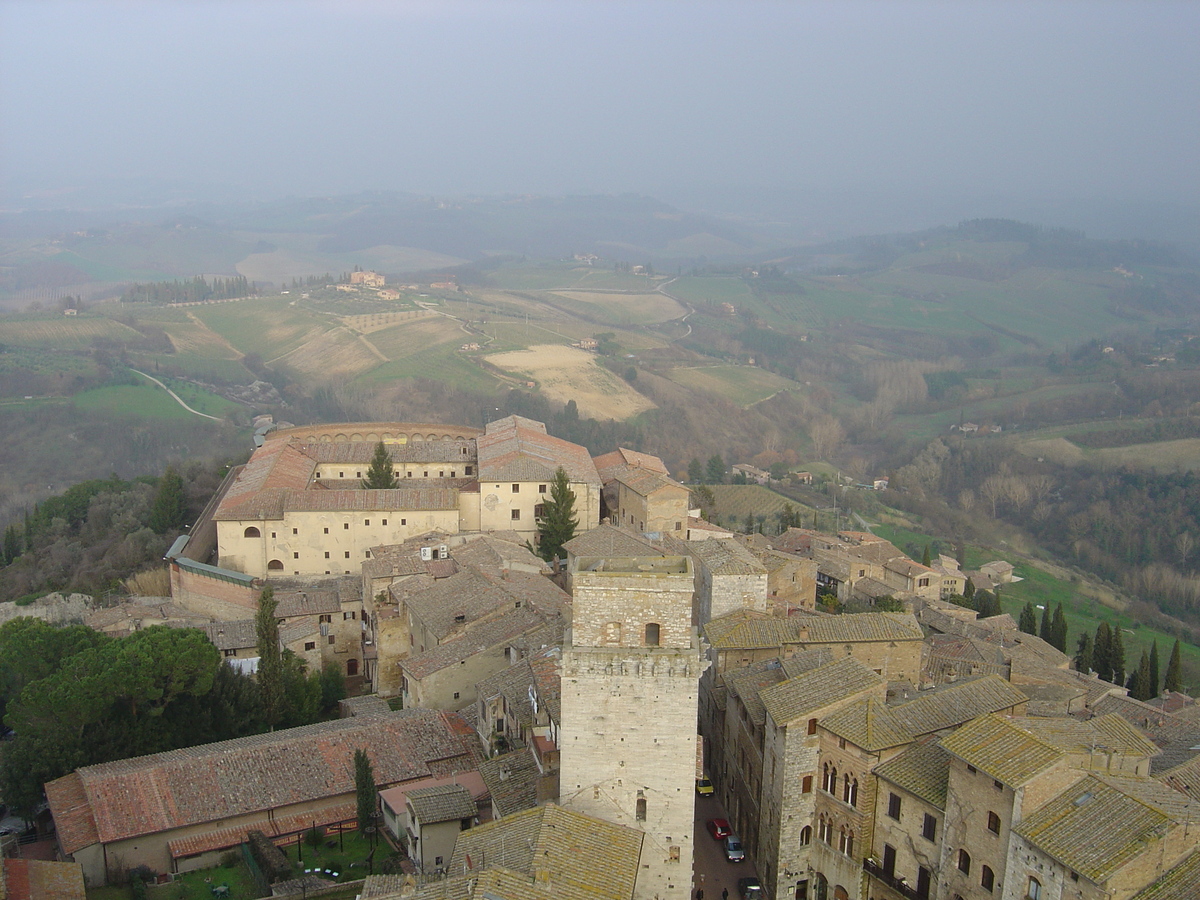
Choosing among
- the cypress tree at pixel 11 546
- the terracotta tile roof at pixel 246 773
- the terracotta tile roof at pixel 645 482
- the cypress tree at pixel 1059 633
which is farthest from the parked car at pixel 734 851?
the cypress tree at pixel 11 546

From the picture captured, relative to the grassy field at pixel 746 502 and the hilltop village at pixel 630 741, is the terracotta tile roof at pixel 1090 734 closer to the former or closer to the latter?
the hilltop village at pixel 630 741

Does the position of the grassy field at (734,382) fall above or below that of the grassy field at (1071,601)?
above

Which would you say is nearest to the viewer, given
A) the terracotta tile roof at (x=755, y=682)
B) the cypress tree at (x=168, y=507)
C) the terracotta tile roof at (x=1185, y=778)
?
the terracotta tile roof at (x=1185, y=778)

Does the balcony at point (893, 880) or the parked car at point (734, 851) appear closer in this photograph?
the balcony at point (893, 880)

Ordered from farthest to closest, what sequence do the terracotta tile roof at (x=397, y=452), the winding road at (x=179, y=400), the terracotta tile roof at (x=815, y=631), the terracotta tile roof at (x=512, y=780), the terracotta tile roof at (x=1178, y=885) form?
the winding road at (x=179, y=400) → the terracotta tile roof at (x=397, y=452) → the terracotta tile roof at (x=815, y=631) → the terracotta tile roof at (x=512, y=780) → the terracotta tile roof at (x=1178, y=885)

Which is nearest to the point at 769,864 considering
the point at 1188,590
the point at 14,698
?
the point at 14,698

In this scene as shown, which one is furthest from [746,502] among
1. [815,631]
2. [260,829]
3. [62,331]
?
[62,331]
